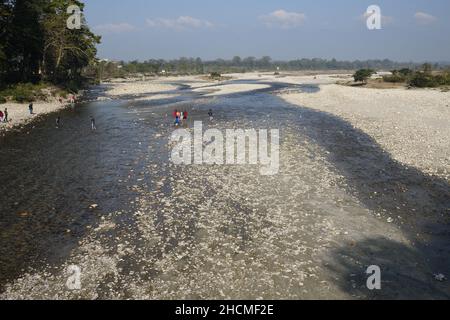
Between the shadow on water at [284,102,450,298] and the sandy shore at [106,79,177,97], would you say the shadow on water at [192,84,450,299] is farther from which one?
the sandy shore at [106,79,177,97]

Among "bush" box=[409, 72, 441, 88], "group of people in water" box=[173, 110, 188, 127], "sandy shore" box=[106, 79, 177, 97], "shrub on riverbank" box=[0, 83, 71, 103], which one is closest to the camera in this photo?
"group of people in water" box=[173, 110, 188, 127]

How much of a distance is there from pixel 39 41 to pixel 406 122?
65653mm

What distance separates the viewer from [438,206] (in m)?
19.6

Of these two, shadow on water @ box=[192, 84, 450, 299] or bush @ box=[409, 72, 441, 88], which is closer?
shadow on water @ box=[192, 84, 450, 299]

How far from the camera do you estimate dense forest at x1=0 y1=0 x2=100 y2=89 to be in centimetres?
6145

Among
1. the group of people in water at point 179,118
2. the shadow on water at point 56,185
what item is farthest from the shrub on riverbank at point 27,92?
the group of people in water at point 179,118

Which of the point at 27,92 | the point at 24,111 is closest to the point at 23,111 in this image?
the point at 24,111

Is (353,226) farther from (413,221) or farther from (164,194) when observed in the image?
(164,194)

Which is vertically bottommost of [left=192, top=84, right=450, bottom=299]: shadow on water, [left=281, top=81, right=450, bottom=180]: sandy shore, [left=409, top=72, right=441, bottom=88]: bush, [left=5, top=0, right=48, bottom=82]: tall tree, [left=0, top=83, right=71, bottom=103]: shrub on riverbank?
[left=192, top=84, right=450, bottom=299]: shadow on water

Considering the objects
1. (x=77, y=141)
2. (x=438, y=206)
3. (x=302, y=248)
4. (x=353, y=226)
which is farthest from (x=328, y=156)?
(x=77, y=141)

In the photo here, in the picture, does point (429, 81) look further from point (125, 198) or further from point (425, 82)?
point (125, 198)

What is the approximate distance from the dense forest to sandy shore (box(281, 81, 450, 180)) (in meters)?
49.4

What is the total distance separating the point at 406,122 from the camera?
40375mm

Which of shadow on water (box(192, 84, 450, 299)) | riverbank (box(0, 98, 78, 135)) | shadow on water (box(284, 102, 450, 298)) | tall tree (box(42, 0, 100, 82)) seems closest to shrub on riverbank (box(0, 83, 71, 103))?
riverbank (box(0, 98, 78, 135))
